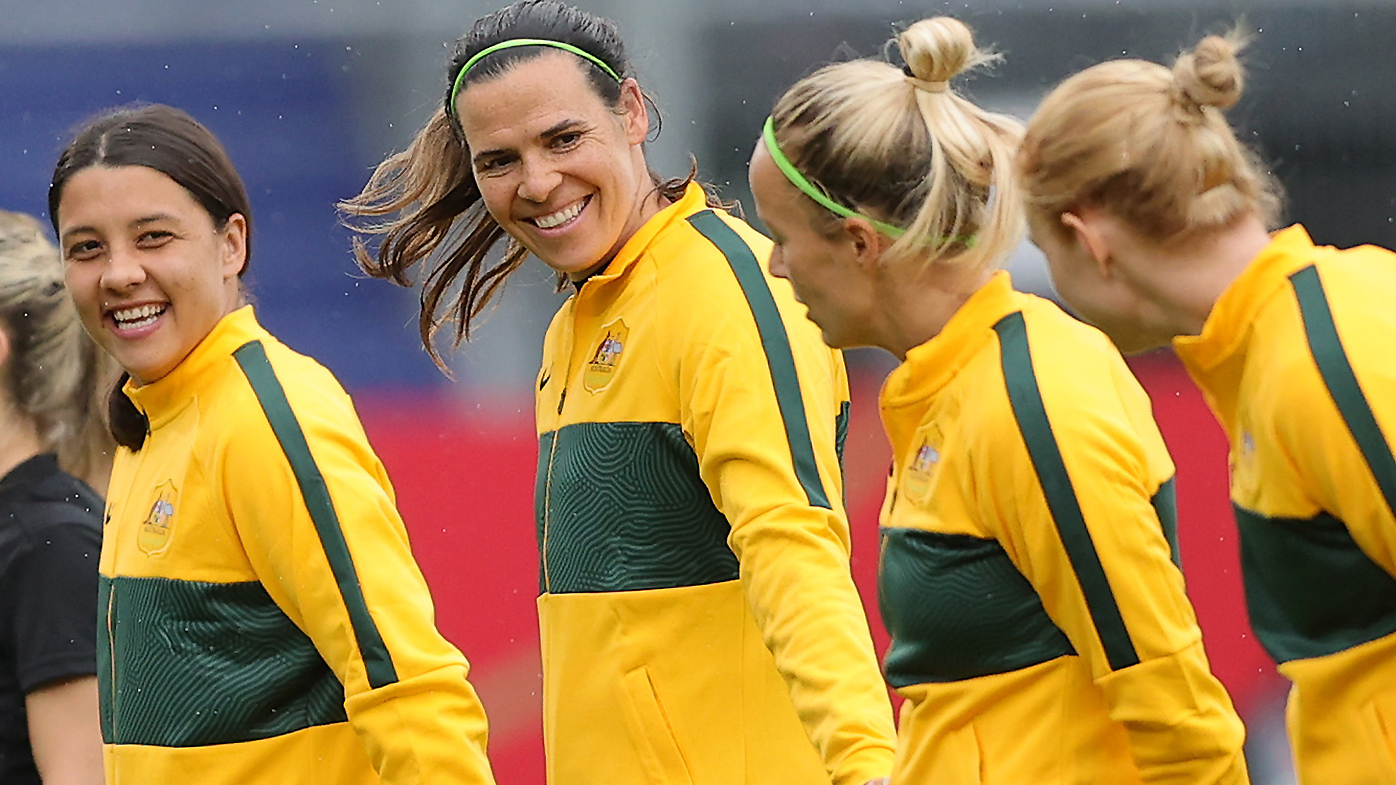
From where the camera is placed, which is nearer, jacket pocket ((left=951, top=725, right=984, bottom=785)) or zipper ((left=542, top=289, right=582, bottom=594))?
jacket pocket ((left=951, top=725, right=984, bottom=785))

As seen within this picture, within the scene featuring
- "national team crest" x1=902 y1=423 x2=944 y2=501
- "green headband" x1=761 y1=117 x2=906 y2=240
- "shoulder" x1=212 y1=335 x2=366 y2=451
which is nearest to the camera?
"national team crest" x1=902 y1=423 x2=944 y2=501


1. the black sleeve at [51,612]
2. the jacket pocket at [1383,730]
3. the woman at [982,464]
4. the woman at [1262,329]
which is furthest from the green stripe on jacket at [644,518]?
the jacket pocket at [1383,730]

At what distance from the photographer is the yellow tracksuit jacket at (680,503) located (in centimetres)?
244

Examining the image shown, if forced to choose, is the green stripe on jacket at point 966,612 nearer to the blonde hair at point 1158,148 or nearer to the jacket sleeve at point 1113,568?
the jacket sleeve at point 1113,568

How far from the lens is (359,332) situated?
6012 mm

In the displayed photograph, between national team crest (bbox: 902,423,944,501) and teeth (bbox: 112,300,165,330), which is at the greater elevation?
teeth (bbox: 112,300,165,330)

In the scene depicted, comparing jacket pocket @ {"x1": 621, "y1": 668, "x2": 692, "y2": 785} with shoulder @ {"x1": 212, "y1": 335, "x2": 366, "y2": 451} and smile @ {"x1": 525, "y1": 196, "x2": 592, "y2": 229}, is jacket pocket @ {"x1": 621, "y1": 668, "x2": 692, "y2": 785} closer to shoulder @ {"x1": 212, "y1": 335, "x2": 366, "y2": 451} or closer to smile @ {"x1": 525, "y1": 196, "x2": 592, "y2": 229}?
shoulder @ {"x1": 212, "y1": 335, "x2": 366, "y2": 451}

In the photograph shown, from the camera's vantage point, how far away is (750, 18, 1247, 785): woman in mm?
1949

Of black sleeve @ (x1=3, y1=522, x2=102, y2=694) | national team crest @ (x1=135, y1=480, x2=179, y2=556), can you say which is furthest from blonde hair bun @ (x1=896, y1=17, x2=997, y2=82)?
black sleeve @ (x1=3, y1=522, x2=102, y2=694)

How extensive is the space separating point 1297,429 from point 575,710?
46.2 inches

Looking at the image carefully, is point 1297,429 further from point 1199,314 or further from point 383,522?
point 383,522

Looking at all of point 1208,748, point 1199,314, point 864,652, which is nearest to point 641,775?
point 864,652

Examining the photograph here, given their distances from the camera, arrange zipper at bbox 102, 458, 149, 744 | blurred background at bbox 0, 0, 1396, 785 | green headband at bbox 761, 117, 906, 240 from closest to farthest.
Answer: green headband at bbox 761, 117, 906, 240 → zipper at bbox 102, 458, 149, 744 → blurred background at bbox 0, 0, 1396, 785

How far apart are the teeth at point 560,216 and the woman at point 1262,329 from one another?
0.82 meters
